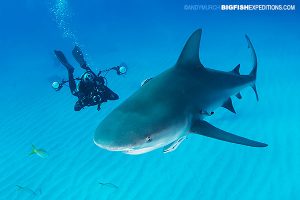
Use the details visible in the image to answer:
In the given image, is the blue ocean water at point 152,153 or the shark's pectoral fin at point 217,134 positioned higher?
the shark's pectoral fin at point 217,134

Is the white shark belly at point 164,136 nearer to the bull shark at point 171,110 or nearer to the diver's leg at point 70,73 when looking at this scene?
the bull shark at point 171,110

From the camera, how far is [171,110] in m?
3.35

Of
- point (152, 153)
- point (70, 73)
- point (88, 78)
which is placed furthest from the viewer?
point (152, 153)

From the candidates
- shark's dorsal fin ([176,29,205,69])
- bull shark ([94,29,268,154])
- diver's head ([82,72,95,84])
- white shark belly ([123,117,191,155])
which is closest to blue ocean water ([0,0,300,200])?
diver's head ([82,72,95,84])

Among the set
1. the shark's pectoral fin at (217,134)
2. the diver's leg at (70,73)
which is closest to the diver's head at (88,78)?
the diver's leg at (70,73)

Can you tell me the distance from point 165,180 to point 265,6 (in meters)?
37.8

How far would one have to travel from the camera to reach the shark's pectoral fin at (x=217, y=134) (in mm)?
3299

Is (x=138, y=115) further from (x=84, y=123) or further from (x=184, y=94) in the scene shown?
(x=84, y=123)

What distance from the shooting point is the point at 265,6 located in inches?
1633

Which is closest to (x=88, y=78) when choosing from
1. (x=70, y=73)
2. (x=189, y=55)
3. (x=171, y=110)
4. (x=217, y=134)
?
(x=70, y=73)

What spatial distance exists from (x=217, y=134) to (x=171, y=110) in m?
0.51

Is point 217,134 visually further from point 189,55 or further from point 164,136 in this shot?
point 189,55

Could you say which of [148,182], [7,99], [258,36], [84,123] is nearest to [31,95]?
[7,99]

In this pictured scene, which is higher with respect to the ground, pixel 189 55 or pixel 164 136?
pixel 189 55
